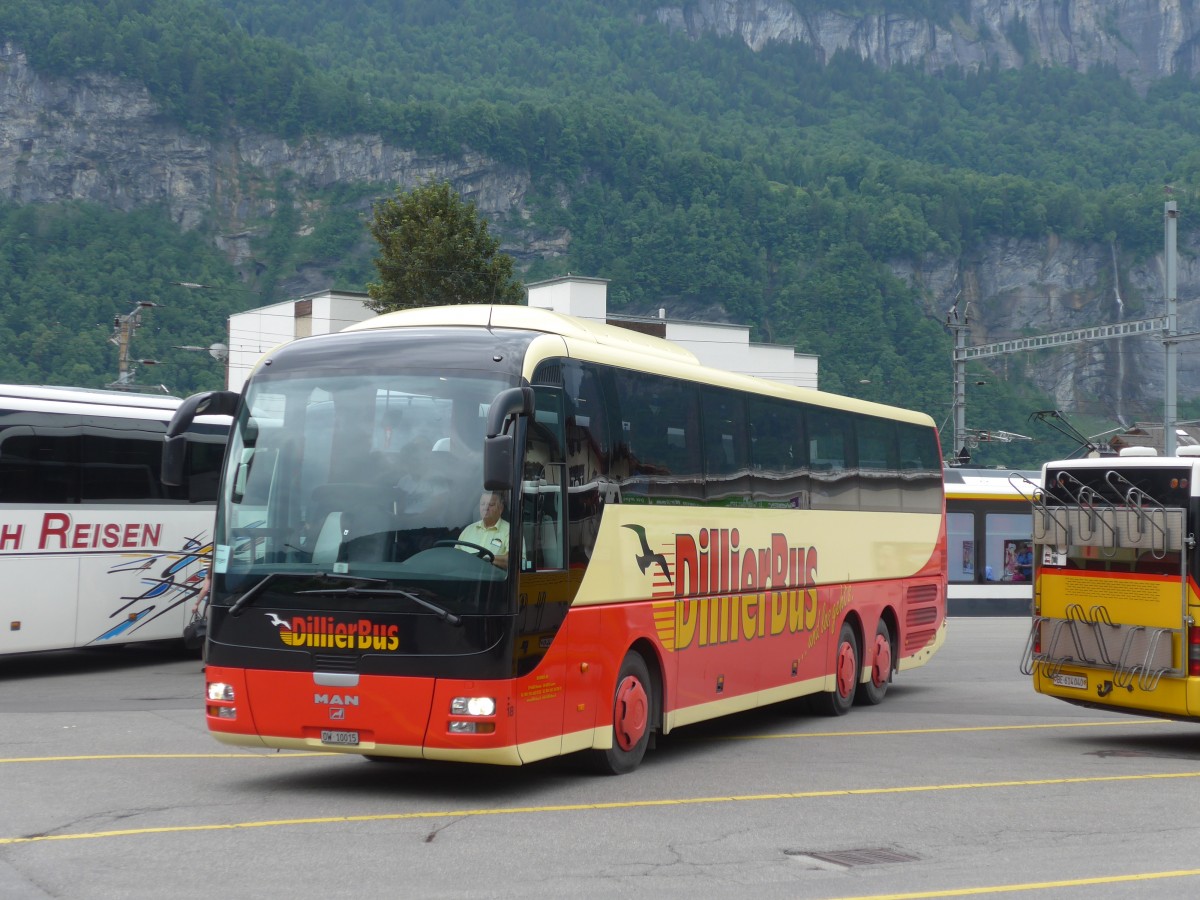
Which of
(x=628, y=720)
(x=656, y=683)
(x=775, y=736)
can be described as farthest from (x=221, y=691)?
(x=775, y=736)

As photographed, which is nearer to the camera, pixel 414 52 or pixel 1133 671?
pixel 1133 671

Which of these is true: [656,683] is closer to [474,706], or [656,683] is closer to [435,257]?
[474,706]

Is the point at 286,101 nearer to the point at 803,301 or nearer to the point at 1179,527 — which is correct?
the point at 803,301

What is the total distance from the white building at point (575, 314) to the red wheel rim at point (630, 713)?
51.2 meters

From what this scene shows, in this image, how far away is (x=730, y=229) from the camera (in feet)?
486

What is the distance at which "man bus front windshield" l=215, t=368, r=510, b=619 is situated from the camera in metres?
9.45

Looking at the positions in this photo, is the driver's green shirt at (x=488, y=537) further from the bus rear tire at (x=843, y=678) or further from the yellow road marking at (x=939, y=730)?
the bus rear tire at (x=843, y=678)

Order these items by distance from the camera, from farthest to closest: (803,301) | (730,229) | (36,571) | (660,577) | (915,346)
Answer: (730,229)
(803,301)
(915,346)
(36,571)
(660,577)

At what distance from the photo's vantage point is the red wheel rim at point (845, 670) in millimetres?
15459

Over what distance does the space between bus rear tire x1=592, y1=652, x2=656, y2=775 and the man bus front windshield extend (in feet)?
6.06

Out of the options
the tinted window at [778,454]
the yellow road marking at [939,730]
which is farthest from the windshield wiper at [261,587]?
the yellow road marking at [939,730]

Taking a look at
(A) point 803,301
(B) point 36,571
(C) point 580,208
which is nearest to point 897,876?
(B) point 36,571

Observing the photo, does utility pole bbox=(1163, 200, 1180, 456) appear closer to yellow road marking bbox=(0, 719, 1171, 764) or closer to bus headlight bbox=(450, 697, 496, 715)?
yellow road marking bbox=(0, 719, 1171, 764)

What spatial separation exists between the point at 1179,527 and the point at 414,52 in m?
188
